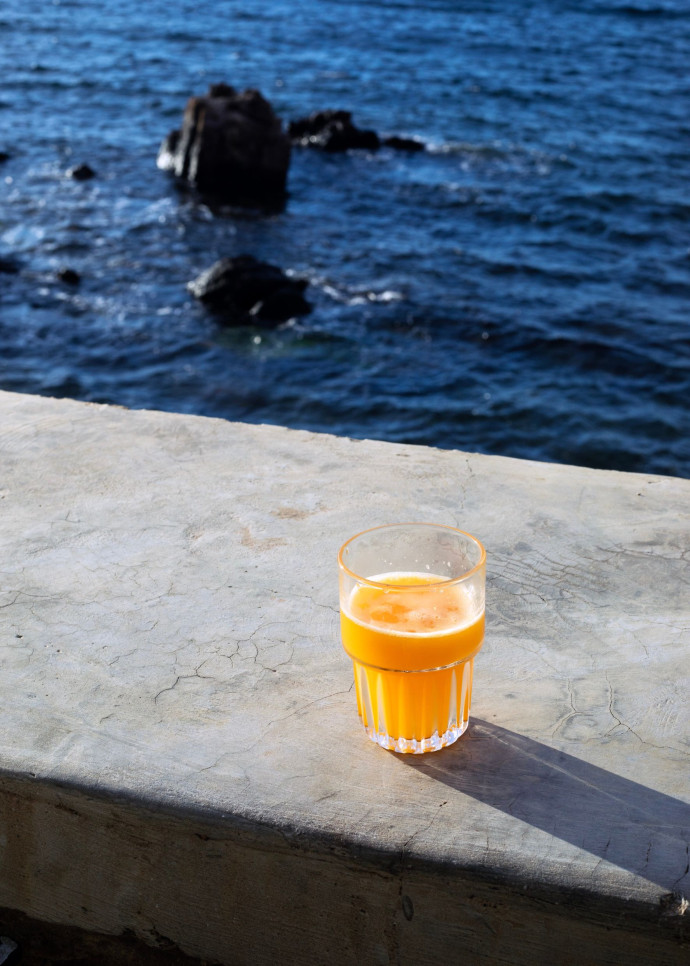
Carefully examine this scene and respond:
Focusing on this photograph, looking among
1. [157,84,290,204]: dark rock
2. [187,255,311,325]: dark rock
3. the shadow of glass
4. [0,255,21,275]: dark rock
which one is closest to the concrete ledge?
the shadow of glass

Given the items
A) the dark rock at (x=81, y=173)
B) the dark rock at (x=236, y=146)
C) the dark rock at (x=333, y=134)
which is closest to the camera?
the dark rock at (x=236, y=146)

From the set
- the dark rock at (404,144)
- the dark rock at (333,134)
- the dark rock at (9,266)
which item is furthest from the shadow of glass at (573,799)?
the dark rock at (404,144)

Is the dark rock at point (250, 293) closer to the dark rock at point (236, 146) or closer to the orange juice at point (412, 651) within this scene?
the dark rock at point (236, 146)

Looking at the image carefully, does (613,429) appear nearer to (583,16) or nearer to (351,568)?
(351,568)

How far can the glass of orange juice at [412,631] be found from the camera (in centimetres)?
160

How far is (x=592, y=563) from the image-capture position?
7.47 feet

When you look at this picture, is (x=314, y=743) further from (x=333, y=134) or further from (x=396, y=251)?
(x=333, y=134)

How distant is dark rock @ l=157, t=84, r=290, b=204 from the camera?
44.5 feet

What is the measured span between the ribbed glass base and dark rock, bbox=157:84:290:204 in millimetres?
12956

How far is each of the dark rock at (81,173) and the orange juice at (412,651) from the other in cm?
1429

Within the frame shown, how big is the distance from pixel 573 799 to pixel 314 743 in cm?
44

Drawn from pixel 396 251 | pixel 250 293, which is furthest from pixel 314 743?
pixel 396 251

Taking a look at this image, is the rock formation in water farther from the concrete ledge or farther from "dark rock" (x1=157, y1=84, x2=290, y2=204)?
the concrete ledge

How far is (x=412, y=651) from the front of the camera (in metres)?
1.59
